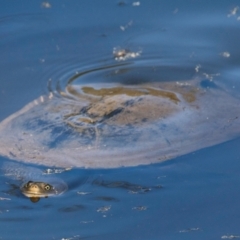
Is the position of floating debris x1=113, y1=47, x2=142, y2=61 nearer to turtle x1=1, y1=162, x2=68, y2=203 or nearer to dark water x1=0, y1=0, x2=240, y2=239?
dark water x1=0, y1=0, x2=240, y2=239

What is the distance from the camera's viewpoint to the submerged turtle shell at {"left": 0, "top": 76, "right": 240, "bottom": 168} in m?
3.22

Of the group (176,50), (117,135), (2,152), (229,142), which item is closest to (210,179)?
(229,142)

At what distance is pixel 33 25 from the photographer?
15.2 feet

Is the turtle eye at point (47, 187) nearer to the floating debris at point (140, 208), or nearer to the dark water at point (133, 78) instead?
the dark water at point (133, 78)

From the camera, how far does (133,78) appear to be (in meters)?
4.07

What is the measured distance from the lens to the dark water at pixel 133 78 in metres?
2.70

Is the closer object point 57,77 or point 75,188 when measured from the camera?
point 75,188

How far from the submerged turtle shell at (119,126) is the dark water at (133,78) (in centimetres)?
10

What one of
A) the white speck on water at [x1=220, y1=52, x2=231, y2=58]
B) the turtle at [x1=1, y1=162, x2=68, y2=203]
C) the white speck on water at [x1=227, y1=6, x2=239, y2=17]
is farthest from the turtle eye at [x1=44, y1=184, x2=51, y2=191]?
the white speck on water at [x1=227, y1=6, x2=239, y2=17]

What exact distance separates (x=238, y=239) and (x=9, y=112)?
161cm

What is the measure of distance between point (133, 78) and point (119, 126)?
0.73m

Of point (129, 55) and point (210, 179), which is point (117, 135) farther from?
point (129, 55)

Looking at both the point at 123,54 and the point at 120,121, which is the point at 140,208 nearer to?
the point at 120,121

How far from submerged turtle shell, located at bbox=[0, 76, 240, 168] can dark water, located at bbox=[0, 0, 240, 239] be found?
0.32ft
